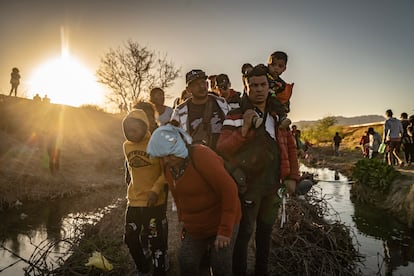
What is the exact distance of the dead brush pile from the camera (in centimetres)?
427

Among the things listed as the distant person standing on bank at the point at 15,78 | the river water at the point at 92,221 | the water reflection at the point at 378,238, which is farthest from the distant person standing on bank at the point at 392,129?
the distant person standing on bank at the point at 15,78

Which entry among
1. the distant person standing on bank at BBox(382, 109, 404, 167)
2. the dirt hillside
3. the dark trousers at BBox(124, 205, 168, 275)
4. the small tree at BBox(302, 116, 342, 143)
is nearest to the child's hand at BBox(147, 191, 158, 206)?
the dark trousers at BBox(124, 205, 168, 275)

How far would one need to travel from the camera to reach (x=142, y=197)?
130 inches

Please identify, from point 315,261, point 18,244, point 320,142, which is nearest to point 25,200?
point 18,244

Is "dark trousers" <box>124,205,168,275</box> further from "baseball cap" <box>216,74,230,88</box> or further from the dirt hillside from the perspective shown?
the dirt hillside

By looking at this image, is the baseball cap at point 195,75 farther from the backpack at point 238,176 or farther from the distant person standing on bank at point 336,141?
the distant person standing on bank at point 336,141

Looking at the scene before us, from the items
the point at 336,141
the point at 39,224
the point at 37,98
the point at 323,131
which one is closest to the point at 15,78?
the point at 37,98

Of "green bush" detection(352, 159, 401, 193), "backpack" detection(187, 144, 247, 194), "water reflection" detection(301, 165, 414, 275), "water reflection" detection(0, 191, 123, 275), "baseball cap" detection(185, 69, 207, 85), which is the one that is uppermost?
"baseball cap" detection(185, 69, 207, 85)

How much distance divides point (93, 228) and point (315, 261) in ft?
12.6

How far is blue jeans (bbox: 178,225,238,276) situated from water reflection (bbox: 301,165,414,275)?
9.72ft

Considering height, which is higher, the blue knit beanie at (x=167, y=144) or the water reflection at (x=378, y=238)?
the blue knit beanie at (x=167, y=144)

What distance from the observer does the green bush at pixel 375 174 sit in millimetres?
10023

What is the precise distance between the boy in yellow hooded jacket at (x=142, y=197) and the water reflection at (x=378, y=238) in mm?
3141

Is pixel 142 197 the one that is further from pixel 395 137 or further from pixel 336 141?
pixel 336 141
